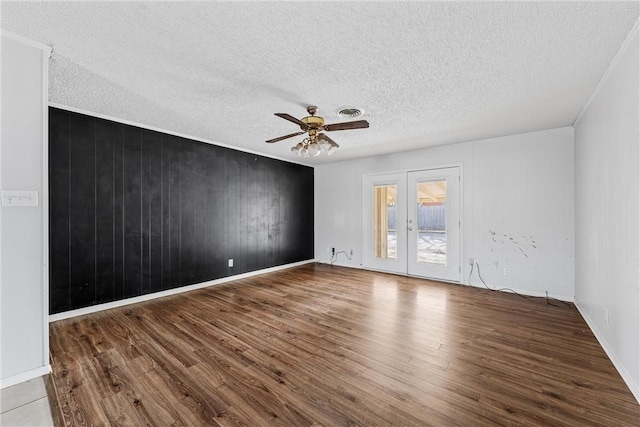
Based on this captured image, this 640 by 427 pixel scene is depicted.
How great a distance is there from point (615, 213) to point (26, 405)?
4428 mm

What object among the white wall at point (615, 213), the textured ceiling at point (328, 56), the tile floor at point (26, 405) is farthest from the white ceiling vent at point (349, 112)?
the tile floor at point (26, 405)

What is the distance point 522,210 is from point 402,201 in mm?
1901

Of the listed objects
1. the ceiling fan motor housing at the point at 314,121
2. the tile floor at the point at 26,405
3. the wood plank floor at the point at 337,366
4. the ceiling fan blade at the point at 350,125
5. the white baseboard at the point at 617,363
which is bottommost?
the wood plank floor at the point at 337,366

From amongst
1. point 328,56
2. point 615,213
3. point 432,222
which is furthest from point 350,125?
point 432,222

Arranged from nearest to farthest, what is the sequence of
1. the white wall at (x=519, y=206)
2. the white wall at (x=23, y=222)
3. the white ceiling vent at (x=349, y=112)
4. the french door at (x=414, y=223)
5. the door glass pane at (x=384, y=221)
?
the white wall at (x=23, y=222) < the white ceiling vent at (x=349, y=112) < the white wall at (x=519, y=206) < the french door at (x=414, y=223) < the door glass pane at (x=384, y=221)

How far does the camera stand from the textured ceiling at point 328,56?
5.40ft

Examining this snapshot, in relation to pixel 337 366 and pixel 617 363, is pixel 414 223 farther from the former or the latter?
pixel 337 366

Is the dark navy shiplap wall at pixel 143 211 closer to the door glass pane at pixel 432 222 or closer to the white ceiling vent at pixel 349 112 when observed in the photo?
the white ceiling vent at pixel 349 112

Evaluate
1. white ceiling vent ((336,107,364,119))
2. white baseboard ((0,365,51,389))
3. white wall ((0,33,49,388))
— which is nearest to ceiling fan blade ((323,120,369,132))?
white ceiling vent ((336,107,364,119))

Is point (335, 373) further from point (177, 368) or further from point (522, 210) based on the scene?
point (522, 210)

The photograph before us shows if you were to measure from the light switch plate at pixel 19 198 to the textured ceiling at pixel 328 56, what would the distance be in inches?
43.9

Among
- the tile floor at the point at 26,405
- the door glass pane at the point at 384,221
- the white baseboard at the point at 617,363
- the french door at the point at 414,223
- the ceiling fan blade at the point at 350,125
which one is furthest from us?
the door glass pane at the point at 384,221

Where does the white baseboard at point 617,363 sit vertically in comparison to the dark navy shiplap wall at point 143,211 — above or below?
below

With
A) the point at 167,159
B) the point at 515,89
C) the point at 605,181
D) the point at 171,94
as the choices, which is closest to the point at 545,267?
the point at 605,181
